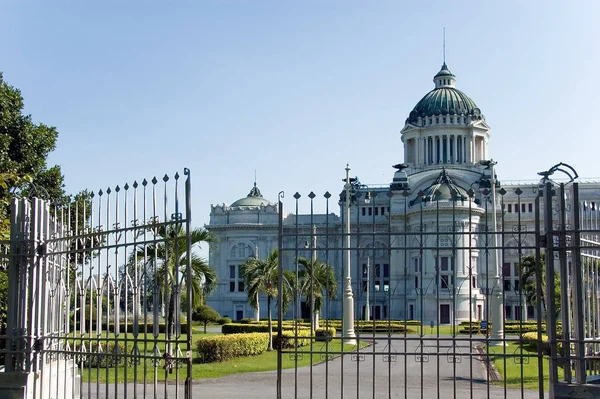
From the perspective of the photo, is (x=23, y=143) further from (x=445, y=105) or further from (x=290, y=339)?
(x=445, y=105)

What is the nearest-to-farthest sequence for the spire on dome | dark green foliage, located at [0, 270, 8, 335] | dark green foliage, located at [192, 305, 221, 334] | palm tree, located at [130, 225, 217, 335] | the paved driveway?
palm tree, located at [130, 225, 217, 335], the paved driveway, dark green foliage, located at [0, 270, 8, 335], dark green foliage, located at [192, 305, 221, 334], the spire on dome

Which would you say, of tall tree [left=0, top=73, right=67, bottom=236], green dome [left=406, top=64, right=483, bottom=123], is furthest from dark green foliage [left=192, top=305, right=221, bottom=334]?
green dome [left=406, top=64, right=483, bottom=123]

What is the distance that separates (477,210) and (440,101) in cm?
2418

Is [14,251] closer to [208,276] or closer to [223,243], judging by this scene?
[208,276]

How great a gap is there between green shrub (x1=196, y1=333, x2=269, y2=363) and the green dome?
58.3 meters

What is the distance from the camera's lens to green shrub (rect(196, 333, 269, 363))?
891 inches

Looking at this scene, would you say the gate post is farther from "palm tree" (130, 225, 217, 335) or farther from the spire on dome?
the spire on dome

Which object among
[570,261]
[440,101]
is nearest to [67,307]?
[570,261]

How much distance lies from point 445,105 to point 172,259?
2651 inches

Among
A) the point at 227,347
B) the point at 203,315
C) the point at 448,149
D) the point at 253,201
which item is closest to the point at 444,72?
the point at 448,149

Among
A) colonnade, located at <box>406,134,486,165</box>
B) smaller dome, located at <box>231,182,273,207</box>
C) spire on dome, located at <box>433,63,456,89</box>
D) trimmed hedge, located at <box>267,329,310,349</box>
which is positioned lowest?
trimmed hedge, located at <box>267,329,310,349</box>

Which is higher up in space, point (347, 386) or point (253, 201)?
point (253, 201)

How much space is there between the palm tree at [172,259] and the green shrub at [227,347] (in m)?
1.41

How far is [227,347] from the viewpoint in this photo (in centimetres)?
2325
